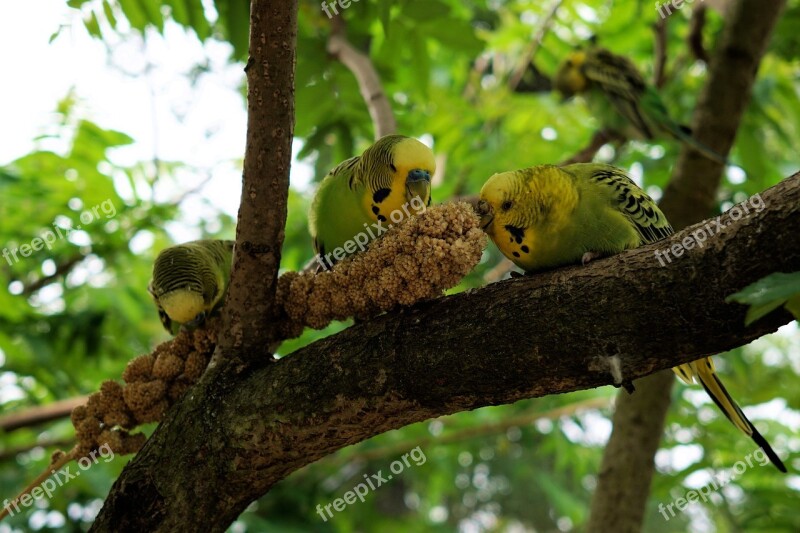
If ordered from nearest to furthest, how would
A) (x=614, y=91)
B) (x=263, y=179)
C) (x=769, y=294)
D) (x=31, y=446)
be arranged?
(x=769, y=294)
(x=263, y=179)
(x=31, y=446)
(x=614, y=91)

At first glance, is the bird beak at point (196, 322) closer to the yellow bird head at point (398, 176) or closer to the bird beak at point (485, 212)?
the yellow bird head at point (398, 176)

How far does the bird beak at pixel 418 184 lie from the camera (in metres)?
2.96

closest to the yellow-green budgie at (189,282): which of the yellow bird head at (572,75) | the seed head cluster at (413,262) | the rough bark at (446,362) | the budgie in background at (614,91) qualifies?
the rough bark at (446,362)

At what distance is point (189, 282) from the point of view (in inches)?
128

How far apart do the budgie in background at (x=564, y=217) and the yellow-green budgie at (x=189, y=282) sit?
1375 mm

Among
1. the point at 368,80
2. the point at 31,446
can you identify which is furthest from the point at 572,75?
the point at 31,446

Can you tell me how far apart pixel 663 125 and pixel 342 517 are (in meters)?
4.57

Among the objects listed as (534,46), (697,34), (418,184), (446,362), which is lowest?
(446,362)

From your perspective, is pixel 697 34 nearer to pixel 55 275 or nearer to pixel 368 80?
pixel 368 80

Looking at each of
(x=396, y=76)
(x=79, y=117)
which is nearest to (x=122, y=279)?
(x=79, y=117)

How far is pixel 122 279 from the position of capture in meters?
5.50

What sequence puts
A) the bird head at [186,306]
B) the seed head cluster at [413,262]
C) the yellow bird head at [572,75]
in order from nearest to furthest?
the seed head cluster at [413,262]
the bird head at [186,306]
the yellow bird head at [572,75]

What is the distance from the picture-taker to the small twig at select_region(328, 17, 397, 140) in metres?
3.91

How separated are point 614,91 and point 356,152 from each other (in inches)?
105
